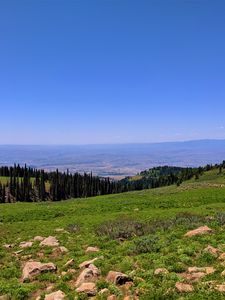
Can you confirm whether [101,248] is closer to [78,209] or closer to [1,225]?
[1,225]

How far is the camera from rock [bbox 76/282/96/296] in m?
12.1

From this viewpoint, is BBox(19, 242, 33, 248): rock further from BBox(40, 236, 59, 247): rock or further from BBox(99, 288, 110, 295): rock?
BBox(99, 288, 110, 295): rock

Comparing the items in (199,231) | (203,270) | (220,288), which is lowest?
(199,231)

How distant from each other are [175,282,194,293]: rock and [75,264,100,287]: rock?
3.48 metres

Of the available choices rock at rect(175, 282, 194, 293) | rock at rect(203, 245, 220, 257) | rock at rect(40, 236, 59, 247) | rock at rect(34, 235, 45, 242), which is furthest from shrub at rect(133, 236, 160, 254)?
rock at rect(34, 235, 45, 242)

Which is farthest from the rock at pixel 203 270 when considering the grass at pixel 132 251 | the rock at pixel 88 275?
the rock at pixel 88 275

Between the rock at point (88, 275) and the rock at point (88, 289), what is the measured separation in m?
0.43

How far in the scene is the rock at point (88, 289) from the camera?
12080 mm

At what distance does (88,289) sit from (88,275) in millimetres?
1293

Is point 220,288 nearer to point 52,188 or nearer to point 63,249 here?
point 63,249

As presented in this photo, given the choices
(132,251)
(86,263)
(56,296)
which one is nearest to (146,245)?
(132,251)

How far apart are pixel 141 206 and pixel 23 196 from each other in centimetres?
10324

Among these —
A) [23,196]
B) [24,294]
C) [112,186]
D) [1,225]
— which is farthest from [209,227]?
[112,186]

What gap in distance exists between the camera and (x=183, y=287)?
11.5 metres
